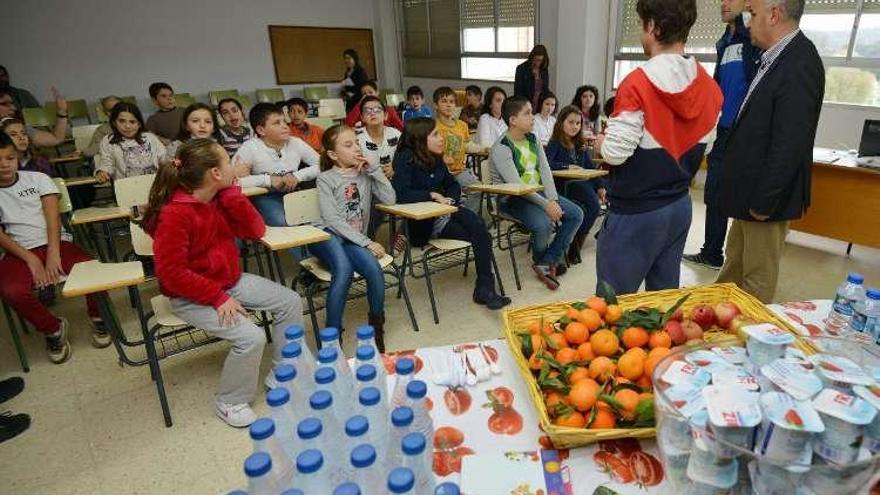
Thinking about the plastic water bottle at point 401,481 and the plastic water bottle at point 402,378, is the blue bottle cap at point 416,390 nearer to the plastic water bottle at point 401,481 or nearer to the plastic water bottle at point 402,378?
the plastic water bottle at point 402,378

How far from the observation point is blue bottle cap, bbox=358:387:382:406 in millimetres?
804

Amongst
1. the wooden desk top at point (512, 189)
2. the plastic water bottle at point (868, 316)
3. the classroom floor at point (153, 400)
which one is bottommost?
the classroom floor at point (153, 400)

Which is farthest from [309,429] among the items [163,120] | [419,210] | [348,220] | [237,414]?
[163,120]

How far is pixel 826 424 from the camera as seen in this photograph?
646 mm

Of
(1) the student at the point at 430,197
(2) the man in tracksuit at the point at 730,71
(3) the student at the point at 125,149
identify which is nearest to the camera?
(2) the man in tracksuit at the point at 730,71

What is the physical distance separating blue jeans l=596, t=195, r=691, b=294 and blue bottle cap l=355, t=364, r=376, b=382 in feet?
3.89

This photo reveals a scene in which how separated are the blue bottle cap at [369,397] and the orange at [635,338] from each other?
558mm

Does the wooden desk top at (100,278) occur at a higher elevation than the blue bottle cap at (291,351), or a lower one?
lower

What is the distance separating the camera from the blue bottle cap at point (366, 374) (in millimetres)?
894

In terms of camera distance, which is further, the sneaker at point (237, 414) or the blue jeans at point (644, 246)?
the sneaker at point (237, 414)

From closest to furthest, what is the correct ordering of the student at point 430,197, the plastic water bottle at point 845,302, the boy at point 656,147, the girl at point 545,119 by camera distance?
1. the plastic water bottle at point 845,302
2. the boy at point 656,147
3. the student at point 430,197
4. the girl at point 545,119

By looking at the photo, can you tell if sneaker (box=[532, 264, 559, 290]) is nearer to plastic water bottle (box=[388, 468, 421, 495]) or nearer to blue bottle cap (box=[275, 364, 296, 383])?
blue bottle cap (box=[275, 364, 296, 383])

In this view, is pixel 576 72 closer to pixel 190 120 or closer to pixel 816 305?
pixel 190 120

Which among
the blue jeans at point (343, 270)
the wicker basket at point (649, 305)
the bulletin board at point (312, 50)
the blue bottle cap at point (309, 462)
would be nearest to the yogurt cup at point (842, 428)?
the wicker basket at point (649, 305)
